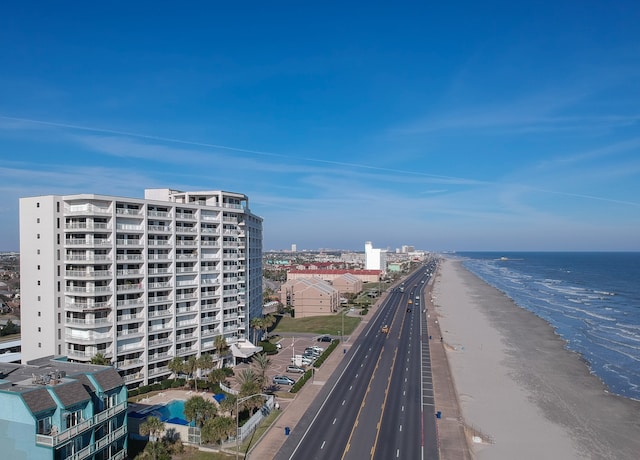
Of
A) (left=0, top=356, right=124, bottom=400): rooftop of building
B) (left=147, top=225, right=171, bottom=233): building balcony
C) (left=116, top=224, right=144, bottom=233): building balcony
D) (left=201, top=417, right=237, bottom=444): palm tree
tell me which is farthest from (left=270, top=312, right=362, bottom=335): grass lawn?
(left=0, top=356, right=124, bottom=400): rooftop of building

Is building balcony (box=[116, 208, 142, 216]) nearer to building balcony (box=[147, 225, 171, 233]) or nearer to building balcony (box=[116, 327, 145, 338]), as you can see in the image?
building balcony (box=[147, 225, 171, 233])

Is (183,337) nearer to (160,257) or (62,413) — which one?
(160,257)

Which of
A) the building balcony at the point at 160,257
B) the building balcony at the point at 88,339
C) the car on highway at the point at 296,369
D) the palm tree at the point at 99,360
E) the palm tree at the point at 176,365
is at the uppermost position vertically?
the building balcony at the point at 160,257

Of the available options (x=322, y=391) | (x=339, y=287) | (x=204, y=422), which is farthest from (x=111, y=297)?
(x=339, y=287)

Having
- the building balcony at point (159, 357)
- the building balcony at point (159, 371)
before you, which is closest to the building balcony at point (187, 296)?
the building balcony at point (159, 357)

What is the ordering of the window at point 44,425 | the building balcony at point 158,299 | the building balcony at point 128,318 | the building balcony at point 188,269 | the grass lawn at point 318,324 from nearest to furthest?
the window at point 44,425 → the building balcony at point 128,318 → the building balcony at point 158,299 → the building balcony at point 188,269 → the grass lawn at point 318,324

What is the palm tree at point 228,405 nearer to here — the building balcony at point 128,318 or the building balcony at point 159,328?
the building balcony at point 159,328

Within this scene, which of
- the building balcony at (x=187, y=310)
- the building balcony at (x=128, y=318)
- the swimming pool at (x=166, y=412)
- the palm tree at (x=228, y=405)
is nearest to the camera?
the palm tree at (x=228, y=405)

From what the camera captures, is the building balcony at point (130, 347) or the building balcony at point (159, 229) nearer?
the building balcony at point (130, 347)

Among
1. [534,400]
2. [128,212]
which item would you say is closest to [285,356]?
[128,212]
